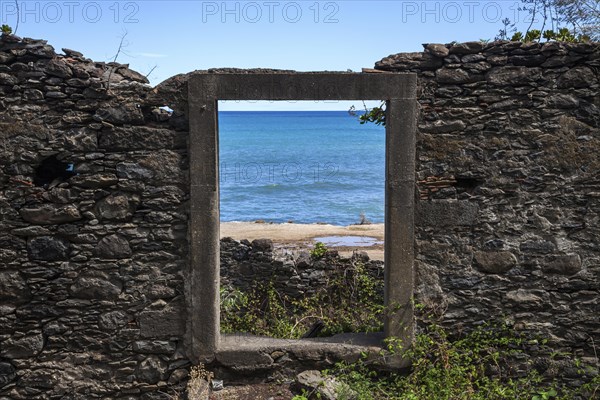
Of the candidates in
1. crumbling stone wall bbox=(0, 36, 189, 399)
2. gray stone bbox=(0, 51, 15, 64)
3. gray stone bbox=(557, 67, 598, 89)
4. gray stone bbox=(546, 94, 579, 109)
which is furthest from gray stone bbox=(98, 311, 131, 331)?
gray stone bbox=(557, 67, 598, 89)

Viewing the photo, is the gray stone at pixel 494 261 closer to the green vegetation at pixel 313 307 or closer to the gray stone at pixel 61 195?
the green vegetation at pixel 313 307

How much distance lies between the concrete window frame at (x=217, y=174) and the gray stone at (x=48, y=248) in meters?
1.04

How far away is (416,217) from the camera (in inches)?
210

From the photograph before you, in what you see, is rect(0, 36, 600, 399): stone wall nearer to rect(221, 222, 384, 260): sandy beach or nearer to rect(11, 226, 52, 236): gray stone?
rect(11, 226, 52, 236): gray stone

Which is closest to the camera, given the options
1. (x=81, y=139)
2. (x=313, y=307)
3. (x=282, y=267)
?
(x=81, y=139)

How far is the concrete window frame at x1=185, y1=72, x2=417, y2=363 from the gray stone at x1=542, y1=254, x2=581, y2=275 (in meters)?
1.18

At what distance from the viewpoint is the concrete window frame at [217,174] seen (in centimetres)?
507

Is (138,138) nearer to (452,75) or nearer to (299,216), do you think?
(452,75)

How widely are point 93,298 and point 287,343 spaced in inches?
66.7

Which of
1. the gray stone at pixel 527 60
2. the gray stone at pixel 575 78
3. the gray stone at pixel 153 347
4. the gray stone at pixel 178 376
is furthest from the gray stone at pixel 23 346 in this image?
the gray stone at pixel 575 78

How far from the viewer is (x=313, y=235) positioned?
55.6 ft

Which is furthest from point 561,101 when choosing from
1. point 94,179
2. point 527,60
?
point 94,179

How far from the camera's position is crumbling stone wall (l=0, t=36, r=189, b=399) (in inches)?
199

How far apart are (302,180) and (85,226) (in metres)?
33.6
